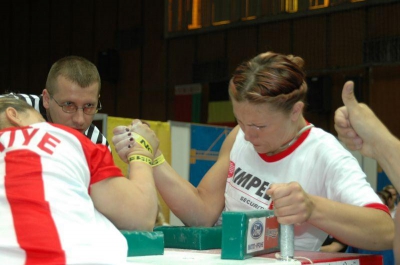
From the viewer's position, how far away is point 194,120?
29.3ft

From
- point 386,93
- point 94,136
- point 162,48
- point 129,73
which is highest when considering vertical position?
point 162,48

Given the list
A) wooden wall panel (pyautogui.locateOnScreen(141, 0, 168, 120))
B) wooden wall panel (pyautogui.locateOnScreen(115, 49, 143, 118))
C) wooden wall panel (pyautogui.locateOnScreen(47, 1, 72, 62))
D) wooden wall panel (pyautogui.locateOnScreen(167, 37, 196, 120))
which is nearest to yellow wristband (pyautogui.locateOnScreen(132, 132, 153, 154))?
wooden wall panel (pyautogui.locateOnScreen(167, 37, 196, 120))

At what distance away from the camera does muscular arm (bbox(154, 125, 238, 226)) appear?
6.35ft

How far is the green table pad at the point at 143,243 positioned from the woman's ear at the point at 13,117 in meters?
0.35

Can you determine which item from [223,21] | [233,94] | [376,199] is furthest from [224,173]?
[223,21]

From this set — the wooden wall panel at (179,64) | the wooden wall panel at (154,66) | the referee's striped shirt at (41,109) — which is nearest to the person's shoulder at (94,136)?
the referee's striped shirt at (41,109)

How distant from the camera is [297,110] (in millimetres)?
1737

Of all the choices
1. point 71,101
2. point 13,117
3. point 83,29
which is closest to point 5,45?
point 83,29

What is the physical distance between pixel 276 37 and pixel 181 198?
6494 mm

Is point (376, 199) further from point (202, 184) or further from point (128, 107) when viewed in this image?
point (128, 107)

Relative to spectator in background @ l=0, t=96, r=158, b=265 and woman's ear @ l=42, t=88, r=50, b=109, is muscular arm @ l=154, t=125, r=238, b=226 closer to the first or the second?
spectator in background @ l=0, t=96, r=158, b=265

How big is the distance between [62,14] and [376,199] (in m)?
10.1

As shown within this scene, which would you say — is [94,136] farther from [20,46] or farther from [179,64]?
[20,46]

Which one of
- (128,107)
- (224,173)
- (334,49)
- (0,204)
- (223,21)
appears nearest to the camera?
(0,204)
